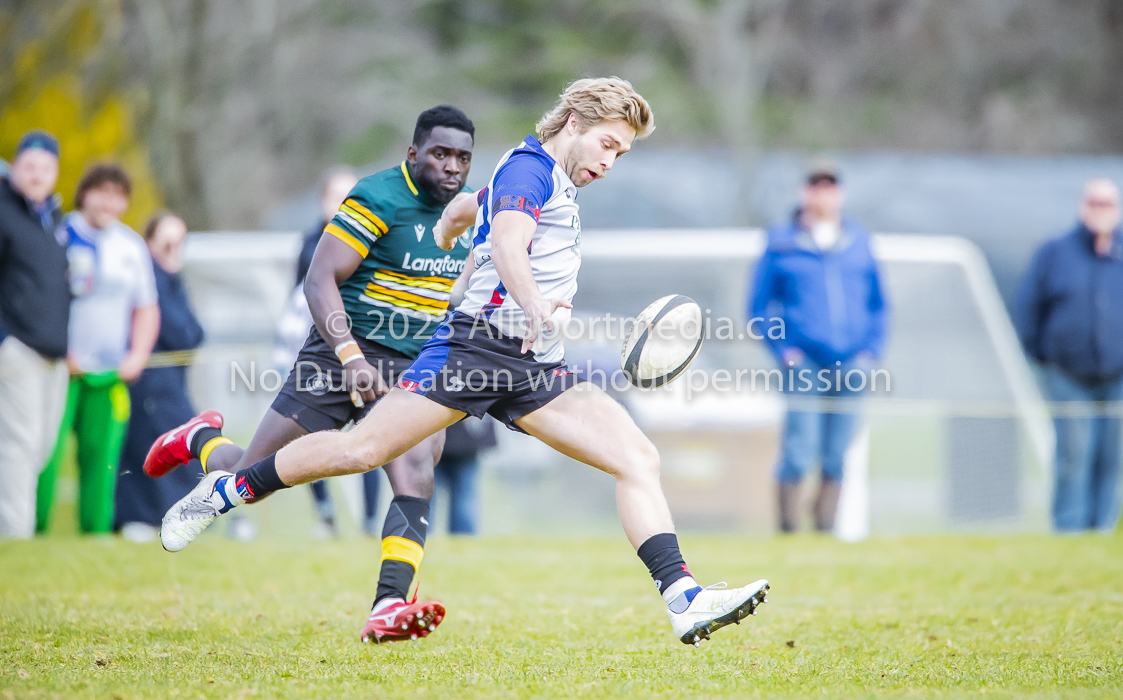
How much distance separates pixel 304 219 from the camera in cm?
1611

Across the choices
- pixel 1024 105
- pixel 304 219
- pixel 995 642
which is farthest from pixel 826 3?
pixel 995 642

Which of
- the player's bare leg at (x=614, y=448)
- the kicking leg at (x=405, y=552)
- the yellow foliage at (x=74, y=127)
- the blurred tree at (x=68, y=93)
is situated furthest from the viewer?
the yellow foliage at (x=74, y=127)

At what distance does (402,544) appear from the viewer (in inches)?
190

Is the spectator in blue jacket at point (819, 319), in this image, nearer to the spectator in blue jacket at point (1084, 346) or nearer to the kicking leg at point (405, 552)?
the spectator in blue jacket at point (1084, 346)

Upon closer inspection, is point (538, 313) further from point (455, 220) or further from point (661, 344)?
point (455, 220)

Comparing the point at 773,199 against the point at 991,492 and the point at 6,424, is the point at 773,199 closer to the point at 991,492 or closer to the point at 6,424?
the point at 991,492

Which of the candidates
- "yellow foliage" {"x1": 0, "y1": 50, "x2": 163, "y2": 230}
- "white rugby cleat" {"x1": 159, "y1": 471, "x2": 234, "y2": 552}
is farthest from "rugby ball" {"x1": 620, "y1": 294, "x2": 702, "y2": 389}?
"yellow foliage" {"x1": 0, "y1": 50, "x2": 163, "y2": 230}

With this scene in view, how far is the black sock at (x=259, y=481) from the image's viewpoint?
14.8 feet

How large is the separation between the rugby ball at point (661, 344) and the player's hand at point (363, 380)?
1041 mm

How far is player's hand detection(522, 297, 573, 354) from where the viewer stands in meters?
3.93

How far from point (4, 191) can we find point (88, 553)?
8.60ft

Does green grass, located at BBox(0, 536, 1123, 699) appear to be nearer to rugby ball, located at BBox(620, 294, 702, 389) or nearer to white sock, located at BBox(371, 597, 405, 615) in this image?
white sock, located at BBox(371, 597, 405, 615)

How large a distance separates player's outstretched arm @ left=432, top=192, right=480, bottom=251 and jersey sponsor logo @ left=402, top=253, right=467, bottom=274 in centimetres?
15

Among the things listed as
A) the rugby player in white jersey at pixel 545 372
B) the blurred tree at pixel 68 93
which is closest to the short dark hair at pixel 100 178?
the rugby player in white jersey at pixel 545 372
